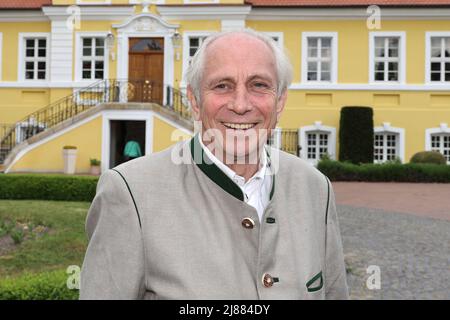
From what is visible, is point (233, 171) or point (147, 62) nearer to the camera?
point (233, 171)

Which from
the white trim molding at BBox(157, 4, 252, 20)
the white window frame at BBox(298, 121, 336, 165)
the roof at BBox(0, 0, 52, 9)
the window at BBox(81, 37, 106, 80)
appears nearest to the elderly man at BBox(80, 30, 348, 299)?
the white window frame at BBox(298, 121, 336, 165)

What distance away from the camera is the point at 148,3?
63.7 ft

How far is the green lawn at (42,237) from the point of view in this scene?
247 inches

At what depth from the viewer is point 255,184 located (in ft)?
6.05

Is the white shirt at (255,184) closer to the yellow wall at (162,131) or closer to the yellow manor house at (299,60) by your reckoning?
the yellow wall at (162,131)

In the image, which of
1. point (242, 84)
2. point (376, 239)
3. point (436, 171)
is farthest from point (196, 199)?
point (436, 171)

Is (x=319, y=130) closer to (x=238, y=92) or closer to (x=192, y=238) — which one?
(x=238, y=92)

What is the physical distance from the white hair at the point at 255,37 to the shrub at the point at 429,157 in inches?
673

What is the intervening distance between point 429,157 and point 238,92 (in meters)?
17.4

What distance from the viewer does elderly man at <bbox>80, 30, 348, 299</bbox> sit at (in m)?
1.56

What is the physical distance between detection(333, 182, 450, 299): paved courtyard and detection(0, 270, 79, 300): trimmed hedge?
9.57 feet

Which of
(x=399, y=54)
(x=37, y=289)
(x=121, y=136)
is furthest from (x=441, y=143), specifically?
(x=37, y=289)

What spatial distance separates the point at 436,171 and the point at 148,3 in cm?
1223
